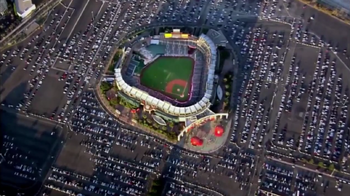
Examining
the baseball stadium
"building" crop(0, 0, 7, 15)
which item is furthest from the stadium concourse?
"building" crop(0, 0, 7, 15)

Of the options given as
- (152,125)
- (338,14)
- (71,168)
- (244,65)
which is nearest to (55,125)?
(71,168)

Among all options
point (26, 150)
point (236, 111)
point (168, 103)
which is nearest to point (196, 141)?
point (168, 103)

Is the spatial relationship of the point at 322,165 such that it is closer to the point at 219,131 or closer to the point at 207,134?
the point at 219,131

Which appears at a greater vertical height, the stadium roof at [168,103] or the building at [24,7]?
the building at [24,7]

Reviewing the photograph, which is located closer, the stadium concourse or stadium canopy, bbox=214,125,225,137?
the stadium concourse

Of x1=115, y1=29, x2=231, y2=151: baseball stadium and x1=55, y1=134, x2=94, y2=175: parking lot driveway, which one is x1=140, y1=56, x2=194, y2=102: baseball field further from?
x1=55, y1=134, x2=94, y2=175: parking lot driveway

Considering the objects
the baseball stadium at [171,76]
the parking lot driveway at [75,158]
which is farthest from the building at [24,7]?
the parking lot driveway at [75,158]

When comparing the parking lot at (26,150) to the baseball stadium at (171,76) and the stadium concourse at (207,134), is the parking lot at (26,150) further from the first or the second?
the stadium concourse at (207,134)
